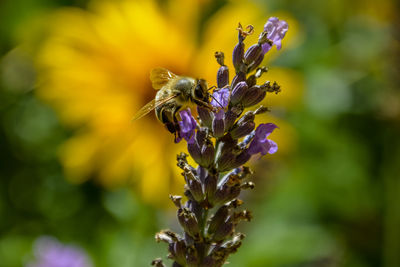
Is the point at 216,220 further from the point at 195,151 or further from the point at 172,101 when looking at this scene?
the point at 172,101

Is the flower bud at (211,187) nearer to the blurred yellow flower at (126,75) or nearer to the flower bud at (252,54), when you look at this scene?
the flower bud at (252,54)

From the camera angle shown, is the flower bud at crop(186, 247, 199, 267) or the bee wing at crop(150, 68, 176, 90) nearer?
the flower bud at crop(186, 247, 199, 267)

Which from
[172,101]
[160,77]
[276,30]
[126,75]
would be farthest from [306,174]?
[276,30]

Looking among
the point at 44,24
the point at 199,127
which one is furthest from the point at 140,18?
the point at 199,127

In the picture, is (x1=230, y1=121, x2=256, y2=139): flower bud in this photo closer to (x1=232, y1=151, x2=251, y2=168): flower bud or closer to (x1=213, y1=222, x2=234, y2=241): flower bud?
(x1=232, y1=151, x2=251, y2=168): flower bud

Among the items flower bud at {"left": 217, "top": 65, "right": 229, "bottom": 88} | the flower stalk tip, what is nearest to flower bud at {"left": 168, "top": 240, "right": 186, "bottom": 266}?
the flower stalk tip

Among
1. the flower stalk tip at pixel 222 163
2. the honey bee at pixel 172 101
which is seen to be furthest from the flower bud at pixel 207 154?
the honey bee at pixel 172 101
